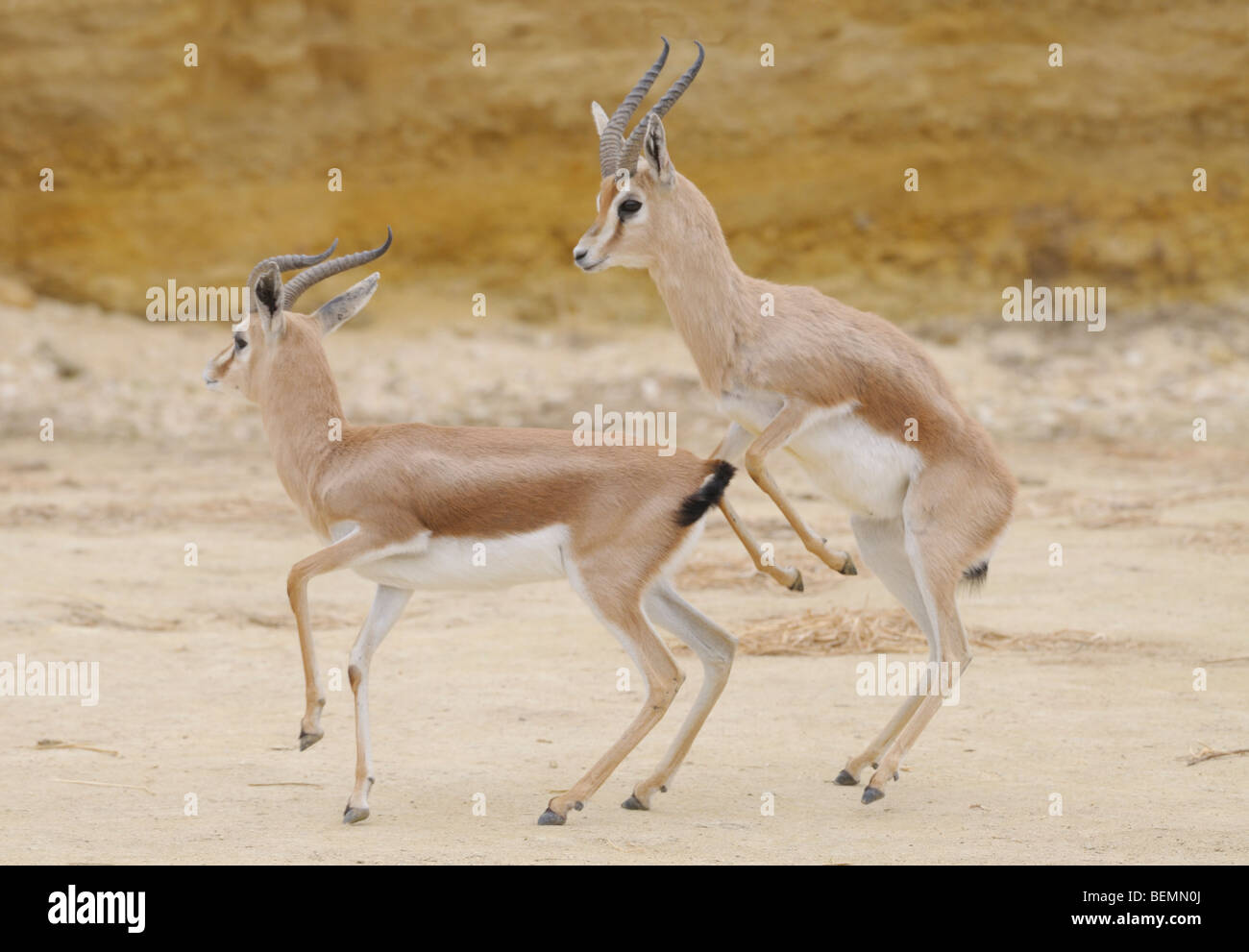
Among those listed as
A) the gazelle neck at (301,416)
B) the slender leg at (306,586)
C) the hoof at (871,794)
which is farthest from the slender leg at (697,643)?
the gazelle neck at (301,416)

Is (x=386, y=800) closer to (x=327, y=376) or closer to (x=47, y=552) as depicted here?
(x=327, y=376)

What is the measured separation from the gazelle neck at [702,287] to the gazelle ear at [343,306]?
1306mm

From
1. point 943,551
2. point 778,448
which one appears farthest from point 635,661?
point 943,551

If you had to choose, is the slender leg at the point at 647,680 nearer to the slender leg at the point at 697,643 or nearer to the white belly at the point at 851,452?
the slender leg at the point at 697,643

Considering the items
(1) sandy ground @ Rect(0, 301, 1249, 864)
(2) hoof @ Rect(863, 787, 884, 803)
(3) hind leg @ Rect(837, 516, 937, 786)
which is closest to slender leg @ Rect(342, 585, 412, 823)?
(1) sandy ground @ Rect(0, 301, 1249, 864)

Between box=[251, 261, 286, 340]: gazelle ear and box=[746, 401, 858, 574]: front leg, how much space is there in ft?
6.81

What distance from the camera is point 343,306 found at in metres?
7.80

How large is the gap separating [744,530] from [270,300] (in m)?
2.26

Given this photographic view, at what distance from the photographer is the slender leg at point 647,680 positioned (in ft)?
21.8

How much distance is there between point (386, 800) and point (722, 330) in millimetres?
2441

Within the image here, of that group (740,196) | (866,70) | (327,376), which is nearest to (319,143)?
(740,196)

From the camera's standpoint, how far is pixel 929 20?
71.0ft

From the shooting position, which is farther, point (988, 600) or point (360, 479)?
point (988, 600)

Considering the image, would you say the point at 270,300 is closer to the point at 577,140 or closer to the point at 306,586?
the point at 306,586
